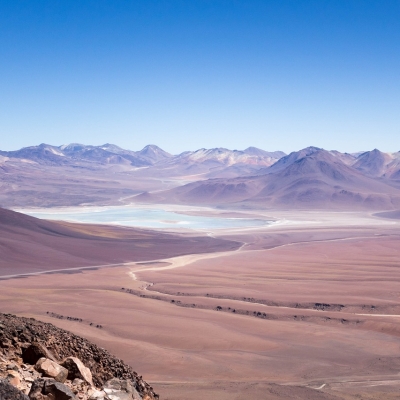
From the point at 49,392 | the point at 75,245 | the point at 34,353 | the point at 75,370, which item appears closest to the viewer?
the point at 49,392

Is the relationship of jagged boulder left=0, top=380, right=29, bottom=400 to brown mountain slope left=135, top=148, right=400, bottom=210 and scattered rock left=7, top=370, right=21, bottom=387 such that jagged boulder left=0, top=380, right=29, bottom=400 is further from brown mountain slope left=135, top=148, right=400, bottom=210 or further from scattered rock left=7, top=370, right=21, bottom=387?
brown mountain slope left=135, top=148, right=400, bottom=210

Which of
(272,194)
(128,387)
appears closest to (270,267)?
(128,387)

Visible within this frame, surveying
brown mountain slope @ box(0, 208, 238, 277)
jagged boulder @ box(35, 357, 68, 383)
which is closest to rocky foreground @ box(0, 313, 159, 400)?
jagged boulder @ box(35, 357, 68, 383)

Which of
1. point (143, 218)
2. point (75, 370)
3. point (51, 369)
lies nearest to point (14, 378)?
point (51, 369)

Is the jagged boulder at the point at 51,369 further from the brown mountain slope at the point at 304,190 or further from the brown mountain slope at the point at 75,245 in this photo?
the brown mountain slope at the point at 304,190

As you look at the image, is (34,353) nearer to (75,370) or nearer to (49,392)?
(75,370)

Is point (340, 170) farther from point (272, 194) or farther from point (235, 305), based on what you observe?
point (235, 305)
